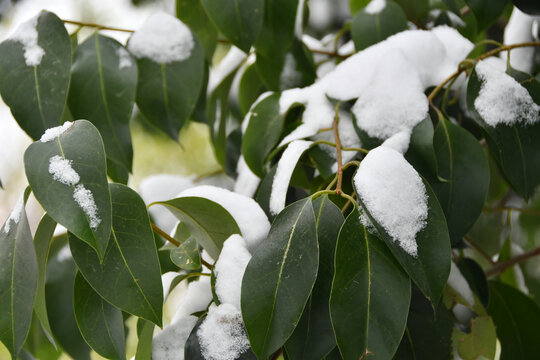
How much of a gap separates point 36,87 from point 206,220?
0.73 ft

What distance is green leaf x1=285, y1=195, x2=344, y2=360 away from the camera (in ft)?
1.49

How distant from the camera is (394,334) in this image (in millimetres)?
421

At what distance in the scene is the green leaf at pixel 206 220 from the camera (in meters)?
0.54

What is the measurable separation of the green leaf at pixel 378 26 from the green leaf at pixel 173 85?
191 millimetres

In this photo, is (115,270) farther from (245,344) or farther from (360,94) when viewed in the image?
(360,94)

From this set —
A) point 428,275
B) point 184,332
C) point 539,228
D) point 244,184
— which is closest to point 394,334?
point 428,275

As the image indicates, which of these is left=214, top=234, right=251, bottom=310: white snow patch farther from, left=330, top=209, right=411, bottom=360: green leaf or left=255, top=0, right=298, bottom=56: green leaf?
left=255, top=0, right=298, bottom=56: green leaf

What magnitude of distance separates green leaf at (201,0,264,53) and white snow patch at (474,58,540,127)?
24cm

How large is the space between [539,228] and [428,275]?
684 millimetres

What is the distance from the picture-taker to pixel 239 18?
64cm

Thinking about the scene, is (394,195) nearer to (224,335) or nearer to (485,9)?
(224,335)

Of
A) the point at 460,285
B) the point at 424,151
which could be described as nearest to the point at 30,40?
the point at 424,151

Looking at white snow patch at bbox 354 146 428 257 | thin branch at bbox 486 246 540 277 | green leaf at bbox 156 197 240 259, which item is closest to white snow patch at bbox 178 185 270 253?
green leaf at bbox 156 197 240 259

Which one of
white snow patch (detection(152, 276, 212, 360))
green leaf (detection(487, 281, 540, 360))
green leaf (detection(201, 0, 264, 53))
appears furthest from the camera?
green leaf (detection(487, 281, 540, 360))
